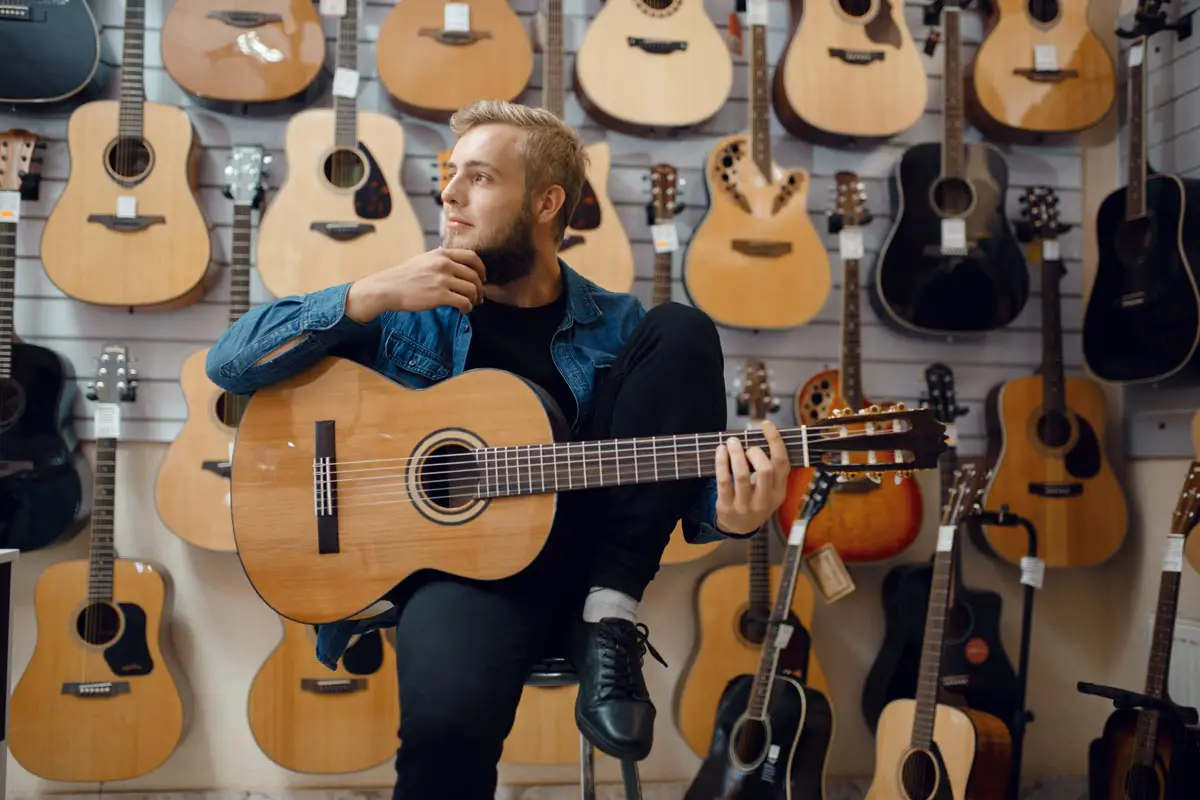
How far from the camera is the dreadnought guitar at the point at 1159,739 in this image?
2.37m

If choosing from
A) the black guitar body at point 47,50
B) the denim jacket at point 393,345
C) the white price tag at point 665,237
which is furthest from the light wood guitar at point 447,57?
the denim jacket at point 393,345

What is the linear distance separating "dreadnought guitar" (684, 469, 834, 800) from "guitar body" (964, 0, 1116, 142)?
61.1 inches

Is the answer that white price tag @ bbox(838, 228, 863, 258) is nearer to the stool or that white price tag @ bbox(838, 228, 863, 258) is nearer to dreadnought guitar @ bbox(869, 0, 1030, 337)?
dreadnought guitar @ bbox(869, 0, 1030, 337)

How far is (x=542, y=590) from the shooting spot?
150 cm

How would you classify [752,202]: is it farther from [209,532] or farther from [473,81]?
[209,532]

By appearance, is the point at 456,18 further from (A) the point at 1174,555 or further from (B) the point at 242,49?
(A) the point at 1174,555

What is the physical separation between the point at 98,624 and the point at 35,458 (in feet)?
1.70

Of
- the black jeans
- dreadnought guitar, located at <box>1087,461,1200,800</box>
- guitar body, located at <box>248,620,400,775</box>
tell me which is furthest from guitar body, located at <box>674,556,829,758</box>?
the black jeans

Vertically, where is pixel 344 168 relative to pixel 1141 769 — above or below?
above

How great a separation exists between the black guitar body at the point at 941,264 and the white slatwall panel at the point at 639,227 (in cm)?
20

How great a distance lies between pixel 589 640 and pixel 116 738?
196cm

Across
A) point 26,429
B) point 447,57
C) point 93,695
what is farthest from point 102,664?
point 447,57

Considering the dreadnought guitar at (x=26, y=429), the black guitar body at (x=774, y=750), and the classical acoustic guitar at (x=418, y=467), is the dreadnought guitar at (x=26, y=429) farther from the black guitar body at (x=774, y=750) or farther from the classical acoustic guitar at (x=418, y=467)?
the black guitar body at (x=774, y=750)

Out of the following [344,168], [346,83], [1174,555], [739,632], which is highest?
[346,83]
